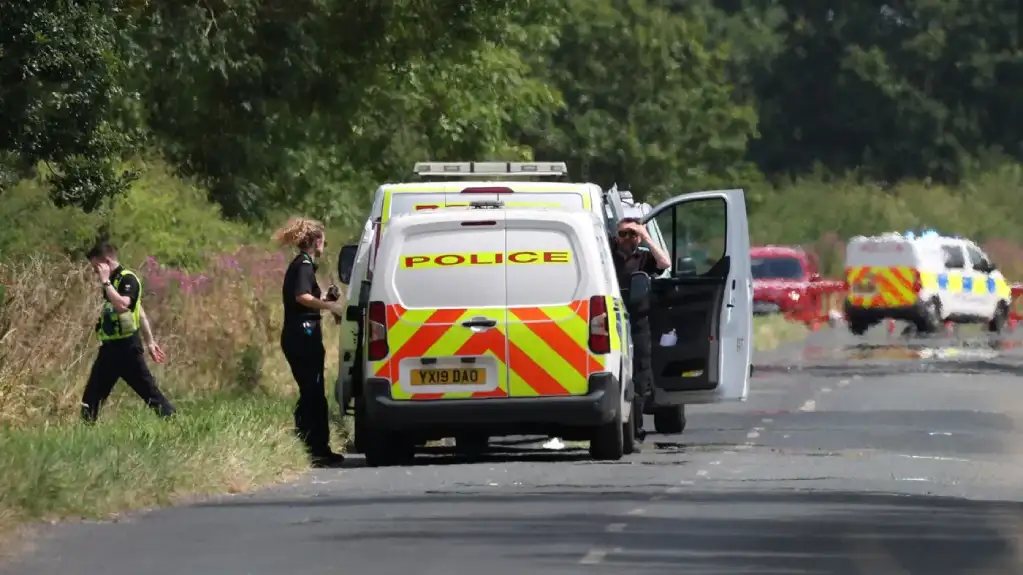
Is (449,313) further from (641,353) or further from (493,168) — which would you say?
(493,168)

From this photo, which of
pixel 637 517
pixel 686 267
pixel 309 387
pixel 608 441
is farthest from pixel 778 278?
pixel 637 517

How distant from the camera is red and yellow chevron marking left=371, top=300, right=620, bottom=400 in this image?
18141mm

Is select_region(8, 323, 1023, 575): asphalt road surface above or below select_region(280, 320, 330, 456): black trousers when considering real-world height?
below

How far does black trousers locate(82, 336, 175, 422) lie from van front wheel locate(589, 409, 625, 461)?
10.5ft

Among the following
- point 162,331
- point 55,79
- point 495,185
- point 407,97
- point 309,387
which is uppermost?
point 407,97

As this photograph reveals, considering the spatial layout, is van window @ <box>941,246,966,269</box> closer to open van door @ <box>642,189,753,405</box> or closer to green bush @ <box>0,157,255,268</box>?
green bush @ <box>0,157,255,268</box>

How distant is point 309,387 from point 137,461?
3520mm

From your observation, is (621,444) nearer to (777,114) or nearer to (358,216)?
(358,216)

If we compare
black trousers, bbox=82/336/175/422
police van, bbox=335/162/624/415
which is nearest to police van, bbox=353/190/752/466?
police van, bbox=335/162/624/415

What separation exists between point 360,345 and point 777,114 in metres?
Answer: 71.3

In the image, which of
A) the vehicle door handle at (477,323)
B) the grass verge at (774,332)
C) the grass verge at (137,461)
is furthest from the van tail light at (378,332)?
the grass verge at (774,332)

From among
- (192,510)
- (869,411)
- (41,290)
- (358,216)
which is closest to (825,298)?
(358,216)

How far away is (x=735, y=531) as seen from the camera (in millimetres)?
A: 13508

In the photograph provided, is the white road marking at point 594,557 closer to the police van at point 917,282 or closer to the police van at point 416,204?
the police van at point 416,204
